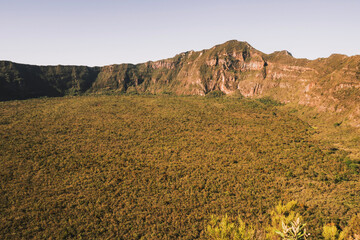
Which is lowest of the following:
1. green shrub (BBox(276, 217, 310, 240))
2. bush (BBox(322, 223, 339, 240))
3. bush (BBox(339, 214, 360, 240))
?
bush (BBox(322, 223, 339, 240))

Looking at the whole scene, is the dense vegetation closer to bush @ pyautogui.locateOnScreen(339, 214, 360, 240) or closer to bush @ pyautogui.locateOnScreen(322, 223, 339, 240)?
bush @ pyautogui.locateOnScreen(322, 223, 339, 240)

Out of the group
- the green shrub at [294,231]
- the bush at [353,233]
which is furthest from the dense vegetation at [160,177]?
the bush at [353,233]

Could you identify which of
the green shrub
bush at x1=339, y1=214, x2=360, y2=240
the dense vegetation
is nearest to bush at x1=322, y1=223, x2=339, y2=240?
bush at x1=339, y1=214, x2=360, y2=240

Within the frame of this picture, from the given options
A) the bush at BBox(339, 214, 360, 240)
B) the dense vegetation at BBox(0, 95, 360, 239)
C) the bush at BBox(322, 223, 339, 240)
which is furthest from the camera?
the dense vegetation at BBox(0, 95, 360, 239)

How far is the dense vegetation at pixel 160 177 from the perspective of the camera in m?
39.2

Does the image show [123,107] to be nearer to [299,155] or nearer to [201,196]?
[201,196]

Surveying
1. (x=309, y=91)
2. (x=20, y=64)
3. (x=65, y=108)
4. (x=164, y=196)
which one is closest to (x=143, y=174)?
(x=164, y=196)

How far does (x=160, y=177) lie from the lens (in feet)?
182

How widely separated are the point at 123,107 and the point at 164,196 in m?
94.0

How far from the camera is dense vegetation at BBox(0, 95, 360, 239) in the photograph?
129 feet

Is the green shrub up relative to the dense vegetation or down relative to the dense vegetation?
up

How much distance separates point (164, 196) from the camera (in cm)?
4781

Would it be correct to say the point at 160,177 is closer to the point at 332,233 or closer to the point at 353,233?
the point at 332,233

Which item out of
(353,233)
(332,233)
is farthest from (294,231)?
(353,233)
